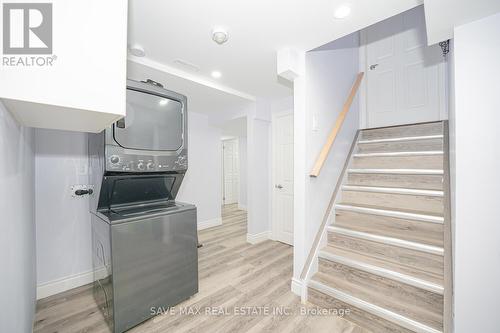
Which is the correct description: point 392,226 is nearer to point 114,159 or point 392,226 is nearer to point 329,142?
point 329,142

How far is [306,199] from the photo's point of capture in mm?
2012

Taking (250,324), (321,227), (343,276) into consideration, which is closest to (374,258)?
(343,276)

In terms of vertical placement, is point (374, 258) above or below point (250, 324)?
above

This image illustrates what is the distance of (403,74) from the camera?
2.89 m

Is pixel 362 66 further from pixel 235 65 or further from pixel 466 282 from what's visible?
pixel 466 282

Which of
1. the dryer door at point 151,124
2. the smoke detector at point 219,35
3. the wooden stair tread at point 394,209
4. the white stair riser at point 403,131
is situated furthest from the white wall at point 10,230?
the white stair riser at point 403,131

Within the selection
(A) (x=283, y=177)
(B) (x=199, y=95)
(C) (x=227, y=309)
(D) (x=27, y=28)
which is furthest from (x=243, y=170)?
(D) (x=27, y=28)

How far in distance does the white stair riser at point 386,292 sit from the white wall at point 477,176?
36 cm

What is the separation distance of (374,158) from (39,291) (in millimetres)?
3791

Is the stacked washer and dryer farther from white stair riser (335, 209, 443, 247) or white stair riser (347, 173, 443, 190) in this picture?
white stair riser (347, 173, 443, 190)

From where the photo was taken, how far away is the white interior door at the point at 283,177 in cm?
329

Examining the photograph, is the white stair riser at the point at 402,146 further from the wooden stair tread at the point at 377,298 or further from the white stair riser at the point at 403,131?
the wooden stair tread at the point at 377,298

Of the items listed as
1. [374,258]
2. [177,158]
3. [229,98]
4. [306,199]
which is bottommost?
[374,258]

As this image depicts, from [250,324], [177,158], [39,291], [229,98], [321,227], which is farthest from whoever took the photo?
[229,98]
